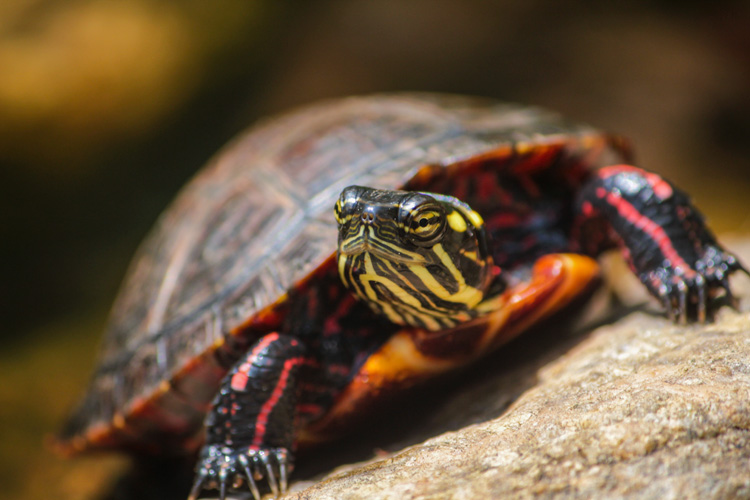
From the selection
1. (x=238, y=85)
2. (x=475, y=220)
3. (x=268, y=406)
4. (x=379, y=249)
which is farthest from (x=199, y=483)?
(x=238, y=85)

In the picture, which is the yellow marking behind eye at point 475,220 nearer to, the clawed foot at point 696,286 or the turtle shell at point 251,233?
the turtle shell at point 251,233

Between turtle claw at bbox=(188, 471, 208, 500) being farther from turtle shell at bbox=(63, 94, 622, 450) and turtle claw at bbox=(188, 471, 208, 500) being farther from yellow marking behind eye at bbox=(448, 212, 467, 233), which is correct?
yellow marking behind eye at bbox=(448, 212, 467, 233)

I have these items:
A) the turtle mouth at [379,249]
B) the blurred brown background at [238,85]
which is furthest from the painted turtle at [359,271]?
the blurred brown background at [238,85]

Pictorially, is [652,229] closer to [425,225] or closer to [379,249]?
[425,225]

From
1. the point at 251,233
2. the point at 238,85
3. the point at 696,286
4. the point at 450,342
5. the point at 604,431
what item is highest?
the point at 238,85

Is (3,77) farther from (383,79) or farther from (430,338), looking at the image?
(430,338)

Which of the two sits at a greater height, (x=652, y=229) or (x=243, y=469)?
(x=652, y=229)
